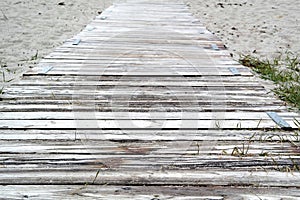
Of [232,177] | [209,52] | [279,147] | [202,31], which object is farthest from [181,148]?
[202,31]

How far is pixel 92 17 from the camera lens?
807cm

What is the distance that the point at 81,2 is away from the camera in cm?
1039

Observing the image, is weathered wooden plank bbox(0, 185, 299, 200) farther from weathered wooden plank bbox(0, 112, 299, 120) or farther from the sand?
the sand

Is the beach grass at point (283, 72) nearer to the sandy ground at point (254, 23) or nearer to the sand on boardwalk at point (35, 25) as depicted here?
the sandy ground at point (254, 23)

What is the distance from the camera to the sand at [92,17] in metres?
5.03

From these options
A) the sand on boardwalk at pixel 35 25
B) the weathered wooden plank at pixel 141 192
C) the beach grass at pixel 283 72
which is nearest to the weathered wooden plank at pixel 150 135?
the weathered wooden plank at pixel 141 192

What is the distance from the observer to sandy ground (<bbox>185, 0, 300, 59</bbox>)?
542cm

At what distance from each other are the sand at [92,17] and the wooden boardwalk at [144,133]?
1.18m

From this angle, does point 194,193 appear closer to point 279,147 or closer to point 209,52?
point 279,147

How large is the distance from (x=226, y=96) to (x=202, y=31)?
124 inches

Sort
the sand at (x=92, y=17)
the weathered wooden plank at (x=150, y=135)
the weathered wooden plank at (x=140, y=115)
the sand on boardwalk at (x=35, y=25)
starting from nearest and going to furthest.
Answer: the weathered wooden plank at (x=150, y=135) → the weathered wooden plank at (x=140, y=115) → the sand on boardwalk at (x=35, y=25) → the sand at (x=92, y=17)

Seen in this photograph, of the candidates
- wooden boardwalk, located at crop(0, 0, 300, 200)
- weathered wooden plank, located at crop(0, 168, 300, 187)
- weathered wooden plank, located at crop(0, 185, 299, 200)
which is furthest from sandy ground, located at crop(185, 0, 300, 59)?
weathered wooden plank, located at crop(0, 185, 299, 200)

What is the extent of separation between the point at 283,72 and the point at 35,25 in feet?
15.7

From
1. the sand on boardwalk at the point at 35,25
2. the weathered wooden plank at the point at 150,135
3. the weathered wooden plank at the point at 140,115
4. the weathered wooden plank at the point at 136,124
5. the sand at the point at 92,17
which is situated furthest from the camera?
the sand at the point at 92,17
